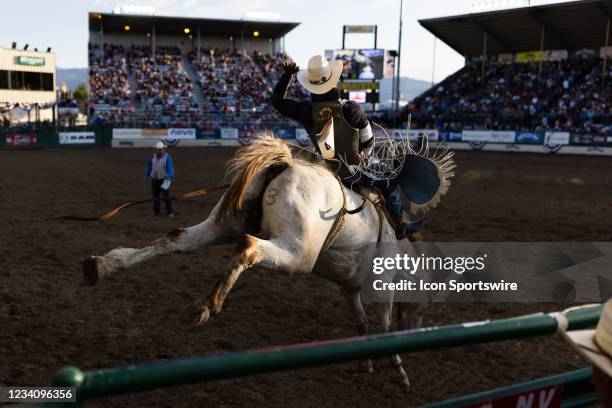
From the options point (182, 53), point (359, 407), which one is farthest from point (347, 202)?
point (182, 53)

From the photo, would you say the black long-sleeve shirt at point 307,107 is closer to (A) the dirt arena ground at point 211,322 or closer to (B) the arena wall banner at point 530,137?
(A) the dirt arena ground at point 211,322

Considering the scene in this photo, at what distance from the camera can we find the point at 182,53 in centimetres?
5291

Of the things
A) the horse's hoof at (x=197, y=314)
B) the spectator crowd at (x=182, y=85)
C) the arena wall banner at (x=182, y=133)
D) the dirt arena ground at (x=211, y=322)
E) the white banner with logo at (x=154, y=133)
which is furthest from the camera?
the spectator crowd at (x=182, y=85)

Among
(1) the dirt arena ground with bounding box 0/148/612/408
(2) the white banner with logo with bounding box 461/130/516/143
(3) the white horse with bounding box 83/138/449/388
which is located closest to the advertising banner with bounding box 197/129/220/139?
(2) the white banner with logo with bounding box 461/130/516/143

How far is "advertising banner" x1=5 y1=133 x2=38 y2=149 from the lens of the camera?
3084 cm

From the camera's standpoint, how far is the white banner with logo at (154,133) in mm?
33156

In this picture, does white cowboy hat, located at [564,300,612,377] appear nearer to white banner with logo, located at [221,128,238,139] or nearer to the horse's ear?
the horse's ear

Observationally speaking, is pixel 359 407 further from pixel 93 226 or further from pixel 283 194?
pixel 93 226

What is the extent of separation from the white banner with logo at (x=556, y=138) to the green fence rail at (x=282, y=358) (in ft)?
100

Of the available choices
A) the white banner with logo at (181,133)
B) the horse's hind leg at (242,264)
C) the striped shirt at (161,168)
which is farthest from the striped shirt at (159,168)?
the white banner with logo at (181,133)

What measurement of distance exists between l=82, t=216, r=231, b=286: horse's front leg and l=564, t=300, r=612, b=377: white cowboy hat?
2543 mm

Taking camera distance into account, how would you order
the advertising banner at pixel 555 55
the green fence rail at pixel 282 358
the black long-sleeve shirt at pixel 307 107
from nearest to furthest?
the green fence rail at pixel 282 358 → the black long-sleeve shirt at pixel 307 107 → the advertising banner at pixel 555 55

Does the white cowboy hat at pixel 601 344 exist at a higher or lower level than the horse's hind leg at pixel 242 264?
higher

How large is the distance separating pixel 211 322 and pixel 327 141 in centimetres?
284
